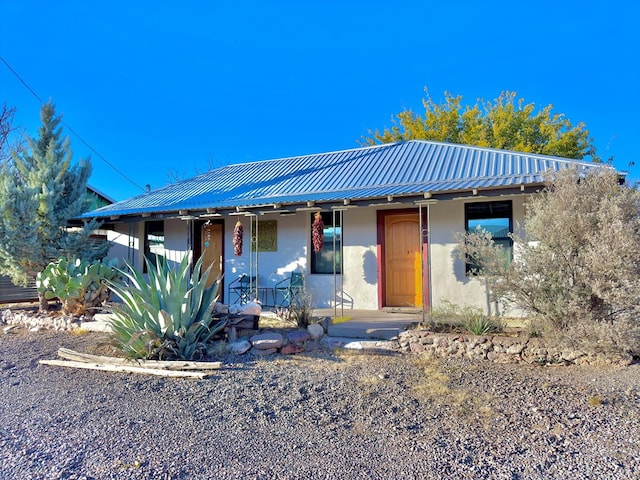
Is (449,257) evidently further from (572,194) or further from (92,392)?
(92,392)

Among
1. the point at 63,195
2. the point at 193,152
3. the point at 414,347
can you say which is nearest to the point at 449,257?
the point at 414,347

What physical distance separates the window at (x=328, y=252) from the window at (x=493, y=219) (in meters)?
2.78

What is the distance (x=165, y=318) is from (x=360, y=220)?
499 centimetres

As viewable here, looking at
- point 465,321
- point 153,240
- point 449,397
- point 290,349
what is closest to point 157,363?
point 290,349

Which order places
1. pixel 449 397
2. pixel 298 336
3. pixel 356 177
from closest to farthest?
pixel 449 397, pixel 298 336, pixel 356 177

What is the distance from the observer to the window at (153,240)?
1141cm

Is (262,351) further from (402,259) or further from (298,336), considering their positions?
(402,259)

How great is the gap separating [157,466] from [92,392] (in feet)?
6.81

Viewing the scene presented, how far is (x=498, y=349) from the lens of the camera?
5348 millimetres

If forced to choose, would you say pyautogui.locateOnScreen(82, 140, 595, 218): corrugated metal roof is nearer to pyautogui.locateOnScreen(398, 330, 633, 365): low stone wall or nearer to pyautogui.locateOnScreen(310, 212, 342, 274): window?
pyautogui.locateOnScreen(310, 212, 342, 274): window

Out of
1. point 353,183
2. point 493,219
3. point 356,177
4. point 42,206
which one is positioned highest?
point 356,177

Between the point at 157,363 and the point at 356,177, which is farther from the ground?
the point at 356,177

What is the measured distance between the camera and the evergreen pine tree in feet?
31.5

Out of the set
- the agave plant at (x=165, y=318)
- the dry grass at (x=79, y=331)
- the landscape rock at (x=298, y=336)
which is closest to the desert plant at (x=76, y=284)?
the dry grass at (x=79, y=331)
